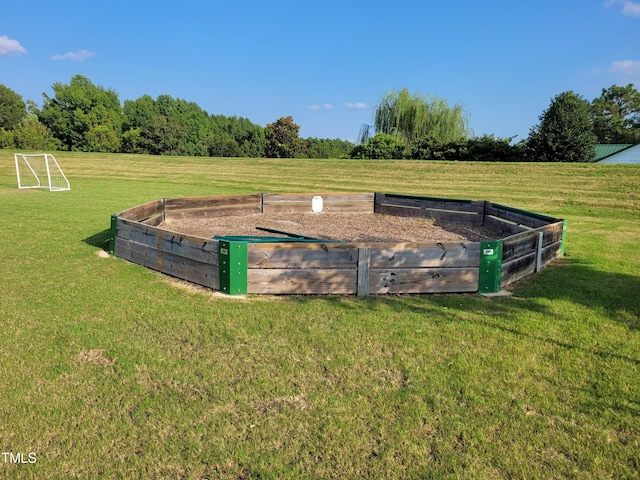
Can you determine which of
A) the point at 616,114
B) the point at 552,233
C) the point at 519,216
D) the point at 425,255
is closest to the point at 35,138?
the point at 519,216

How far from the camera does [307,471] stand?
265 centimetres

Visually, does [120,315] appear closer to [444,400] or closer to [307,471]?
[307,471]

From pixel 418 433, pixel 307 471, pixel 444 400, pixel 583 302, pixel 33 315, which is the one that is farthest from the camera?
pixel 583 302

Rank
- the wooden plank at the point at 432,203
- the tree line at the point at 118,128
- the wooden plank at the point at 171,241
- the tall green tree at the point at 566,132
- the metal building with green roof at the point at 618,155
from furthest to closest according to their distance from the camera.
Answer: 1. the tree line at the point at 118,128
2. the metal building with green roof at the point at 618,155
3. the tall green tree at the point at 566,132
4. the wooden plank at the point at 432,203
5. the wooden plank at the point at 171,241

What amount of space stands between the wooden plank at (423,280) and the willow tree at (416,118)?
33802mm

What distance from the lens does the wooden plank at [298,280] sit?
5922 millimetres

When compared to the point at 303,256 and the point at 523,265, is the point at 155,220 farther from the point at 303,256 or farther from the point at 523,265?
the point at 523,265

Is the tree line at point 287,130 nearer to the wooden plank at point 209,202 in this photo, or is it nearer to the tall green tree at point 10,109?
the tall green tree at point 10,109

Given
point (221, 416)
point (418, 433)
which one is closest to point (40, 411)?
point (221, 416)

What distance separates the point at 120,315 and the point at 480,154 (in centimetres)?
2963

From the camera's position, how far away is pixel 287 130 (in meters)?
78.9

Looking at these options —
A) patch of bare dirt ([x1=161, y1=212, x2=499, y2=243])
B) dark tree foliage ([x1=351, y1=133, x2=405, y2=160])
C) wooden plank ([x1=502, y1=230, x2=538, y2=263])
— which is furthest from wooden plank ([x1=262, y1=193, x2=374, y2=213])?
dark tree foliage ([x1=351, y1=133, x2=405, y2=160])

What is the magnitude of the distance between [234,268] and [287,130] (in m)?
75.9

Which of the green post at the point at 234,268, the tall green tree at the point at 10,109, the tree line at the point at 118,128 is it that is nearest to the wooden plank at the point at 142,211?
the green post at the point at 234,268
